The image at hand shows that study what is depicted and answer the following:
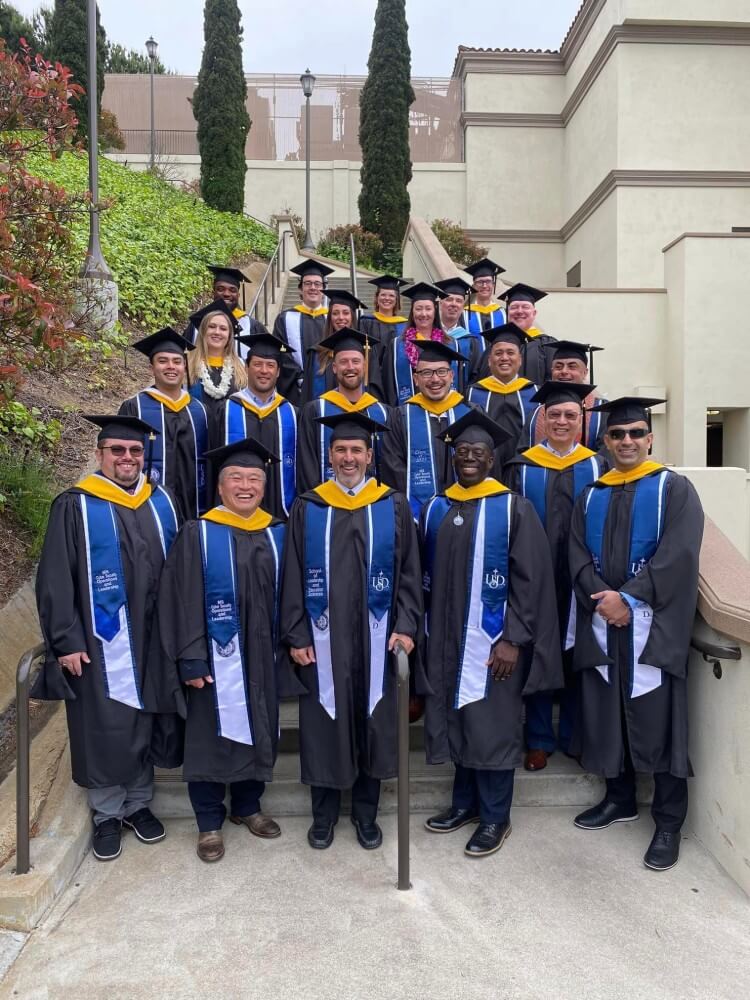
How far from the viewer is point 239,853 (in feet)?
12.3

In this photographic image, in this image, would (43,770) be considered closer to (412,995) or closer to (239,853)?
(239,853)

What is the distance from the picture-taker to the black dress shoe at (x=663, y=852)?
360 centimetres

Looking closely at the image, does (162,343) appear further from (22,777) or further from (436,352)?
(22,777)

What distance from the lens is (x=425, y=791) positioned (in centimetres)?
416

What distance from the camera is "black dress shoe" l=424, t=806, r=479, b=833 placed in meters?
3.91

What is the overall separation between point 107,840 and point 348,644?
4.53 feet

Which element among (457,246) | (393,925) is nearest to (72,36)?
(457,246)

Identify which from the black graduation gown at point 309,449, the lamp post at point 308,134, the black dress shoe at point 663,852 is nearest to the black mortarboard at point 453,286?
the black graduation gown at point 309,449

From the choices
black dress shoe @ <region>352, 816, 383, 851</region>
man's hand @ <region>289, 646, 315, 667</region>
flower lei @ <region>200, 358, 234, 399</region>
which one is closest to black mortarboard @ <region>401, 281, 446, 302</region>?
flower lei @ <region>200, 358, 234, 399</region>

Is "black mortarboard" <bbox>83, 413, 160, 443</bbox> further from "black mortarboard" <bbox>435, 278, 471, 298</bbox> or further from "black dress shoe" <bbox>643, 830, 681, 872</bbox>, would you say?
"black mortarboard" <bbox>435, 278, 471, 298</bbox>

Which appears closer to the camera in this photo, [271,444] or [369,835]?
[369,835]

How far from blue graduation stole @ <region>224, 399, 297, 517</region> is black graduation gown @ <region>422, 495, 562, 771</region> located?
149 centimetres

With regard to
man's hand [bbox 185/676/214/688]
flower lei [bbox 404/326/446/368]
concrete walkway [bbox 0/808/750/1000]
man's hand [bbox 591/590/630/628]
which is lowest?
concrete walkway [bbox 0/808/750/1000]

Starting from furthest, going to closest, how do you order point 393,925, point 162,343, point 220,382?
1. point 220,382
2. point 162,343
3. point 393,925
